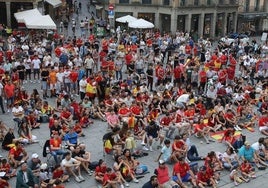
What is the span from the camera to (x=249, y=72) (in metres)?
27.9

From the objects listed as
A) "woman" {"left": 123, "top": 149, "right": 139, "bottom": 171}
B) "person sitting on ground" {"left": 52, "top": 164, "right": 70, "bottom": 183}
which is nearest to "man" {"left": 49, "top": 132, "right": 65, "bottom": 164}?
"person sitting on ground" {"left": 52, "top": 164, "right": 70, "bottom": 183}

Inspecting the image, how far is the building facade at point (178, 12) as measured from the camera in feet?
153

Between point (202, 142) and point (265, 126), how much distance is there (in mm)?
3450

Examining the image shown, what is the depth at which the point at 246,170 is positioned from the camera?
14930mm

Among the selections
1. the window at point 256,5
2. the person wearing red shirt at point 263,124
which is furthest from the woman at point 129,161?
the window at point 256,5

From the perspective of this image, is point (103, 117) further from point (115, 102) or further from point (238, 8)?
point (238, 8)

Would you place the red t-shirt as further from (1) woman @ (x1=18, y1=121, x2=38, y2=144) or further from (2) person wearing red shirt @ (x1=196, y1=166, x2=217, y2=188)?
(1) woman @ (x1=18, y1=121, x2=38, y2=144)

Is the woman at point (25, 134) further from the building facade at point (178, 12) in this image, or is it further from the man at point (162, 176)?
the building facade at point (178, 12)

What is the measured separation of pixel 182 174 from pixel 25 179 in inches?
196

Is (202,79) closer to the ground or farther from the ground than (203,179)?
farther from the ground

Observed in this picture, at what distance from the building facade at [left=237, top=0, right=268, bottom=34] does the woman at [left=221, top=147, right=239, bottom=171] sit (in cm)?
4263

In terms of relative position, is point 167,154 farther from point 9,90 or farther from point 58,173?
point 9,90

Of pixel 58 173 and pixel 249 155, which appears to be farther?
pixel 249 155

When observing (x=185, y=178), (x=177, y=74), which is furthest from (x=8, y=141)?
(x=177, y=74)
